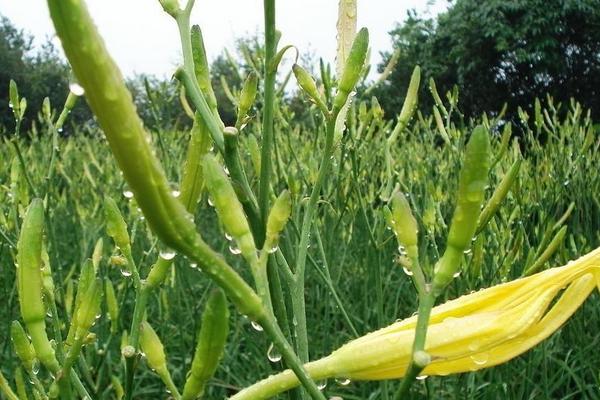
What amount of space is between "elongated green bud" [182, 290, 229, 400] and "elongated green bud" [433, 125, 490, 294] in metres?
0.13

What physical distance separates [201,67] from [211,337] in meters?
0.28

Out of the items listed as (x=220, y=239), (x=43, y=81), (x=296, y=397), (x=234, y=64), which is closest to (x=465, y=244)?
(x=296, y=397)

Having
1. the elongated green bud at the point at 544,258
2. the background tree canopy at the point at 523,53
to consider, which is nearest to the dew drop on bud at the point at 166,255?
the elongated green bud at the point at 544,258

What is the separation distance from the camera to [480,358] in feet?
1.62

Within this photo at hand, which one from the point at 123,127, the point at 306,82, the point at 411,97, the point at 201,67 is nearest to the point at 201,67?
the point at 201,67

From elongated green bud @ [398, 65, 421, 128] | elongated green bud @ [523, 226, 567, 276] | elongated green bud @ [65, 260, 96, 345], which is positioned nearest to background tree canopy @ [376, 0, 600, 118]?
elongated green bud @ [398, 65, 421, 128]

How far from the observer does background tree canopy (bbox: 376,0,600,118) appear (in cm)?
1380

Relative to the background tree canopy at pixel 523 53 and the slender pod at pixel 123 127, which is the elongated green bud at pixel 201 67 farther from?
the background tree canopy at pixel 523 53

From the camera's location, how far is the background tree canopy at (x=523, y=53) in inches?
543

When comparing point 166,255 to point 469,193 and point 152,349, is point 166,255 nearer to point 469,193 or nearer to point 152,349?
point 152,349

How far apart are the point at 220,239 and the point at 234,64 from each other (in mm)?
2144

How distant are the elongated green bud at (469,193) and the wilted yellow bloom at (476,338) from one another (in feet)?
0.24

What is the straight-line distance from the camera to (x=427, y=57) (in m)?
15.1

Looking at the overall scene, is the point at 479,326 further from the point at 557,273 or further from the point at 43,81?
the point at 43,81
